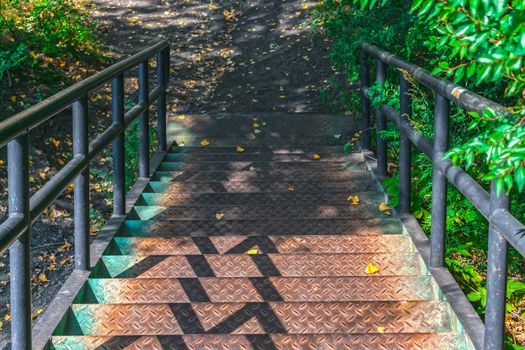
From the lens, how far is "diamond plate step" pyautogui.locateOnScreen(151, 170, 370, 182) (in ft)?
19.9

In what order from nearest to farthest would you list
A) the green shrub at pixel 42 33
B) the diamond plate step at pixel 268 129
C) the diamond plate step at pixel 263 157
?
the diamond plate step at pixel 263 157 < the diamond plate step at pixel 268 129 < the green shrub at pixel 42 33

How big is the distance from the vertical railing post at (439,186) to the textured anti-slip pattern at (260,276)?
14cm

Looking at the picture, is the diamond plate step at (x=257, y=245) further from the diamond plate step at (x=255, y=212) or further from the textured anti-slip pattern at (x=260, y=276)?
the diamond plate step at (x=255, y=212)

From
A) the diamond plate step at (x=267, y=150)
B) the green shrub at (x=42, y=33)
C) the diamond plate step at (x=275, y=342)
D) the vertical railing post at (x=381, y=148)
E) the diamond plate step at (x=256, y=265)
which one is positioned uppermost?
the green shrub at (x=42, y=33)

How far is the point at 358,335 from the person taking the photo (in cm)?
329

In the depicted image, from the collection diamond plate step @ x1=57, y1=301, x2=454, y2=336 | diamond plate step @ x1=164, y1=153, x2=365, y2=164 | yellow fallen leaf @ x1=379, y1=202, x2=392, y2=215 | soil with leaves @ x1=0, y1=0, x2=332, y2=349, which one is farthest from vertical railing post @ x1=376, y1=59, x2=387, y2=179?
diamond plate step @ x1=57, y1=301, x2=454, y2=336

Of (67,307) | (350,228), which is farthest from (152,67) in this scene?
(67,307)

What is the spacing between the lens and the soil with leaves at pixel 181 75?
21.9 feet

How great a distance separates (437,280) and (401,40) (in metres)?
2.79

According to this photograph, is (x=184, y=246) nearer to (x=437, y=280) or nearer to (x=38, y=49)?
(x=437, y=280)

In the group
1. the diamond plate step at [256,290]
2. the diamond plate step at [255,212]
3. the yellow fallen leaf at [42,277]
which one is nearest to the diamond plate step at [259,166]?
the diamond plate step at [255,212]

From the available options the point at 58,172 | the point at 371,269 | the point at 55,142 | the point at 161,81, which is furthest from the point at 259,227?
the point at 55,142

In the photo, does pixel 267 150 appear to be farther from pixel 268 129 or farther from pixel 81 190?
pixel 81 190

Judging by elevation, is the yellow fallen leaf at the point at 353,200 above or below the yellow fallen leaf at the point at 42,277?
above
